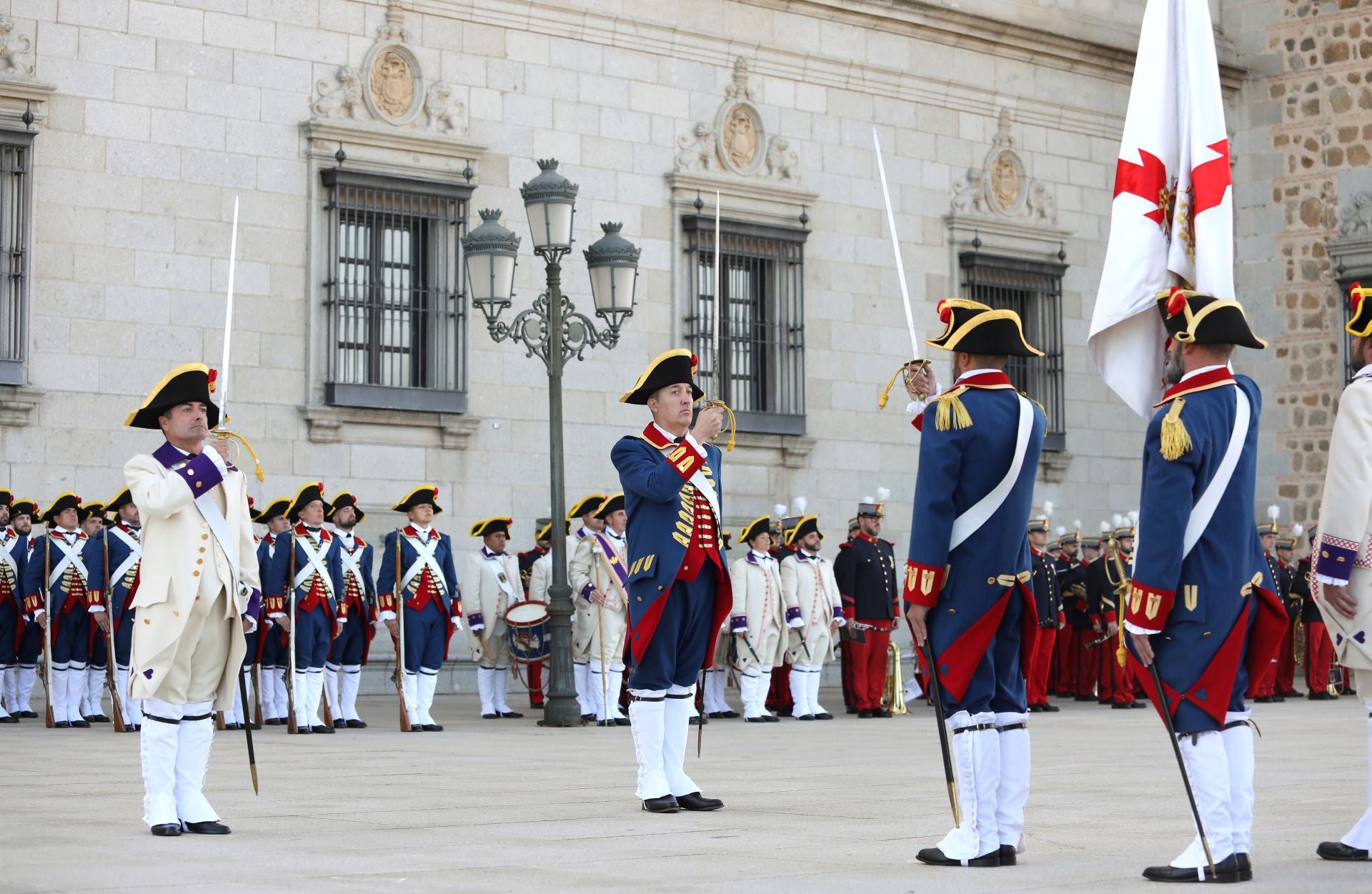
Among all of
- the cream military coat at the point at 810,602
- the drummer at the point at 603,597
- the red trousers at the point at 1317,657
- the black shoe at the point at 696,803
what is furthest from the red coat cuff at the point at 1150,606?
the red trousers at the point at 1317,657

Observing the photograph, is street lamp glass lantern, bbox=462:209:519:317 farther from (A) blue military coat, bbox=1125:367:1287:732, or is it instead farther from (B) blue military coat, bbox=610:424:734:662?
(A) blue military coat, bbox=1125:367:1287:732

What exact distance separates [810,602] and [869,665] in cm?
81

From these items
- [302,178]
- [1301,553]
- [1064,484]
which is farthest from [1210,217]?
[1301,553]

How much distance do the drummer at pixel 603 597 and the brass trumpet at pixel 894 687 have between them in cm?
297

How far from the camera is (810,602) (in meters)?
18.3

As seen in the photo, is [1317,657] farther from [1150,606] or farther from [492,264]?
[1150,606]

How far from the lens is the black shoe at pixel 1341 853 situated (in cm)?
702

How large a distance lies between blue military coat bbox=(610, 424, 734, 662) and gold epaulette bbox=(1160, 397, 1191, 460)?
2.65m

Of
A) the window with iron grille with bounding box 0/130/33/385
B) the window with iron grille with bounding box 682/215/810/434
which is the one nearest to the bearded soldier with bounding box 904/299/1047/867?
the window with iron grille with bounding box 0/130/33/385

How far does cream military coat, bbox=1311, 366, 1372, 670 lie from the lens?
7.24 meters

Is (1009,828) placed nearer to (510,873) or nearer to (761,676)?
(510,873)

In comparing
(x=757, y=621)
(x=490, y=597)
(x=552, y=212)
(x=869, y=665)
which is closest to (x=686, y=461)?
(x=552, y=212)

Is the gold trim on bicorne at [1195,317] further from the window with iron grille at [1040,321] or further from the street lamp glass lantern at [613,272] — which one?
the window with iron grille at [1040,321]

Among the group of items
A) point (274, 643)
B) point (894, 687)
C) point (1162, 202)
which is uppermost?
point (1162, 202)
